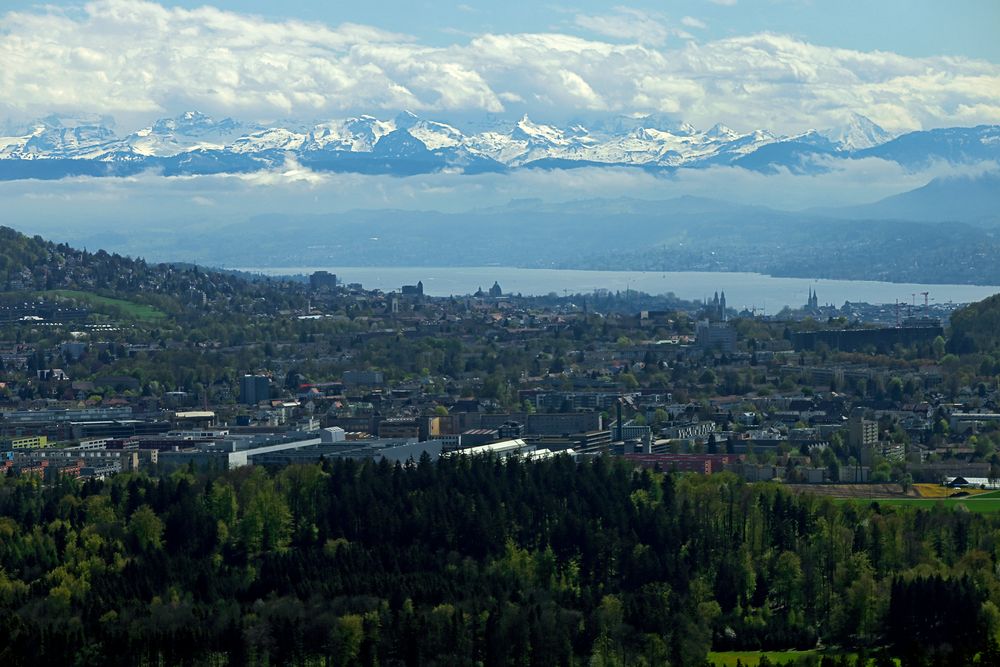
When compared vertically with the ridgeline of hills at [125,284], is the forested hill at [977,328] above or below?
below

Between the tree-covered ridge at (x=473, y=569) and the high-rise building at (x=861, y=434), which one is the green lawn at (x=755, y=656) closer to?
the tree-covered ridge at (x=473, y=569)

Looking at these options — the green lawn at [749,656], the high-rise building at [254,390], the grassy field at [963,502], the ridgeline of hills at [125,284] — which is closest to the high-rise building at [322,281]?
the ridgeline of hills at [125,284]

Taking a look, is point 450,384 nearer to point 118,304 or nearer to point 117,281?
point 118,304

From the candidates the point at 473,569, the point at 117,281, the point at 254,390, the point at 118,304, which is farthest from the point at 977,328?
the point at 473,569

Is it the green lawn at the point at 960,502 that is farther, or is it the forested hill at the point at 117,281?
the forested hill at the point at 117,281

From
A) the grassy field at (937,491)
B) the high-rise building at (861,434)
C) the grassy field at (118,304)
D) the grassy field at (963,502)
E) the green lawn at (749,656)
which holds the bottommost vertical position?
the green lawn at (749,656)

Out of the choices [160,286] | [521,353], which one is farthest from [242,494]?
[160,286]

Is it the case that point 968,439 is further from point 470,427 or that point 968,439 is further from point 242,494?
point 242,494

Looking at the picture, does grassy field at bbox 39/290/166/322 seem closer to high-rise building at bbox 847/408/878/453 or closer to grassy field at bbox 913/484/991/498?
high-rise building at bbox 847/408/878/453
